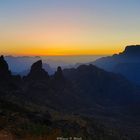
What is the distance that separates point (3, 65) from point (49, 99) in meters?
33.8

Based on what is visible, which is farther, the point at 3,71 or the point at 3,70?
the point at 3,70

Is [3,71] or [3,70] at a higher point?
[3,70]

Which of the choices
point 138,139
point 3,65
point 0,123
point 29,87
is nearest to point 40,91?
point 29,87

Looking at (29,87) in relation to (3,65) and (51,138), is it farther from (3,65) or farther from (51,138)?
(51,138)

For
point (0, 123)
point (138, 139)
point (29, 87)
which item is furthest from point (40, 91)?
point (0, 123)

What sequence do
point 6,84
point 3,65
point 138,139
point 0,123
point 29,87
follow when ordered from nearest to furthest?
point 0,123
point 138,139
point 6,84
point 3,65
point 29,87

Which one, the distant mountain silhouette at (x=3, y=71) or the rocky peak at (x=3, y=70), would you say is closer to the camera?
the distant mountain silhouette at (x=3, y=71)

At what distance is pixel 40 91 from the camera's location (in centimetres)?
19975

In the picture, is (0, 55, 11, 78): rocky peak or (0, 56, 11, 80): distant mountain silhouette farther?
(0, 55, 11, 78): rocky peak

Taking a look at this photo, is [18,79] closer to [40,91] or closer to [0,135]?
[40,91]

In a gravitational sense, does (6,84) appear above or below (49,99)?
above

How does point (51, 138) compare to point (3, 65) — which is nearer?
point (51, 138)

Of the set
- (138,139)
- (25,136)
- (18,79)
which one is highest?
(25,136)

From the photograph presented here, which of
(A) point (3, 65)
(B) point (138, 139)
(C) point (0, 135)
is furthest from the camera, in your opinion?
(A) point (3, 65)
